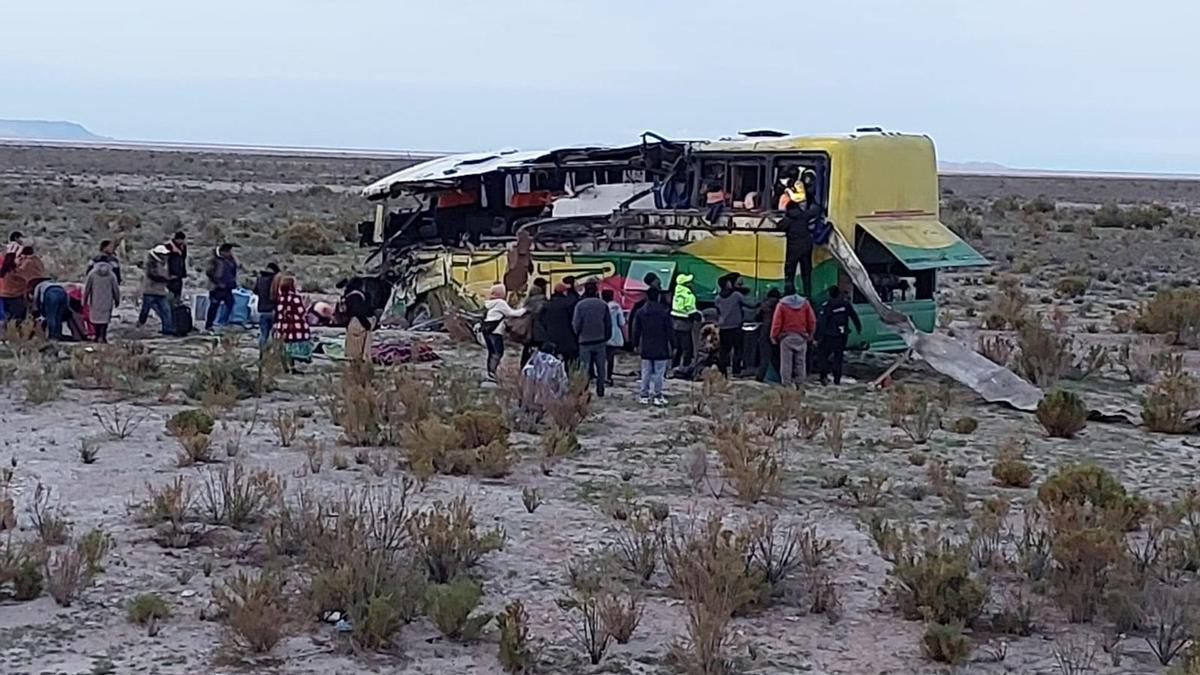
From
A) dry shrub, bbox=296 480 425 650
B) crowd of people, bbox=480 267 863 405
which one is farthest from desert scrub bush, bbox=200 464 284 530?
crowd of people, bbox=480 267 863 405

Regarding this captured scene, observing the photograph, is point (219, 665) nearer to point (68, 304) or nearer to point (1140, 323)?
point (68, 304)

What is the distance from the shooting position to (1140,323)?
80.1 feet

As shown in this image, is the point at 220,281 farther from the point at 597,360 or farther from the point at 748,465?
the point at 748,465

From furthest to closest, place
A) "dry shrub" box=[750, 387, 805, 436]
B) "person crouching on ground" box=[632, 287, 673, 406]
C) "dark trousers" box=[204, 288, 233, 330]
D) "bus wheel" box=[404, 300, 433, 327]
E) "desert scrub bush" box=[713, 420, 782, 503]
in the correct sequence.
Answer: "bus wheel" box=[404, 300, 433, 327], "dark trousers" box=[204, 288, 233, 330], "person crouching on ground" box=[632, 287, 673, 406], "dry shrub" box=[750, 387, 805, 436], "desert scrub bush" box=[713, 420, 782, 503]

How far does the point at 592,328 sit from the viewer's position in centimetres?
1645

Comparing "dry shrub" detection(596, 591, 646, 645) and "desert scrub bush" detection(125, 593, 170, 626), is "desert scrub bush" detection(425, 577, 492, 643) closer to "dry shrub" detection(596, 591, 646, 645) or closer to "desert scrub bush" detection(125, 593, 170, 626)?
"dry shrub" detection(596, 591, 646, 645)

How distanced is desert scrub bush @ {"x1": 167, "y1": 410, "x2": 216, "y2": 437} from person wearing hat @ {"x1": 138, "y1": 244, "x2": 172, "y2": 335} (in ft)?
23.4

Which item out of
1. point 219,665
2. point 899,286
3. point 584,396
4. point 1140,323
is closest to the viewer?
point 219,665

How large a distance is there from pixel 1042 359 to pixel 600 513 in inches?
366

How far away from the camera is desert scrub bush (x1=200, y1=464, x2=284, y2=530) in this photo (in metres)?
10.9

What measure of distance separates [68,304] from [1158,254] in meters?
28.7

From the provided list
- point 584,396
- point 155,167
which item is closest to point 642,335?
point 584,396

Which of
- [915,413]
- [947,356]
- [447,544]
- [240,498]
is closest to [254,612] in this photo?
[447,544]

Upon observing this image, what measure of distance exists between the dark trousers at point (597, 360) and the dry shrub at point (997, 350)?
16.7 feet
